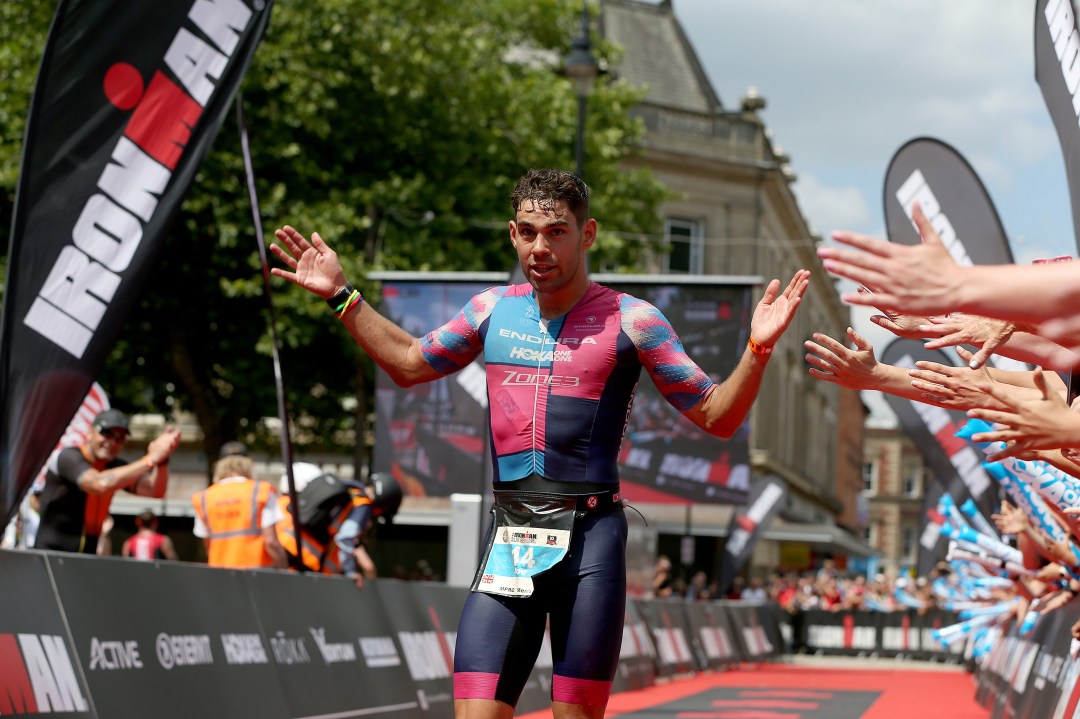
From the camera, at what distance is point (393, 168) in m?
27.2

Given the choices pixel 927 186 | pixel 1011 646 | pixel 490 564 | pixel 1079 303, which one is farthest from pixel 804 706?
pixel 1079 303

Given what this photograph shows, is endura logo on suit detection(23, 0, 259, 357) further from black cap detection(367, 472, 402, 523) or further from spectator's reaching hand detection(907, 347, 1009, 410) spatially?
black cap detection(367, 472, 402, 523)

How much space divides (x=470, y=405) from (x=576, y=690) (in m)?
14.4

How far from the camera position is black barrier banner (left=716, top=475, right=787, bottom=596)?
112 feet

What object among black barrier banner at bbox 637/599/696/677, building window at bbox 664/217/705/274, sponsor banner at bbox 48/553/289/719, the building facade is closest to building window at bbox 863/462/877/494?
the building facade

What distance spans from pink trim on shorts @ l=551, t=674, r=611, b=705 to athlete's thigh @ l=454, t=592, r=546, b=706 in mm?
100

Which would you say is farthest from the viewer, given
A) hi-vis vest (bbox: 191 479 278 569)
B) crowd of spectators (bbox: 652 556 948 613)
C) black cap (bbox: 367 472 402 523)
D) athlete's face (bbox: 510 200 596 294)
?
crowd of spectators (bbox: 652 556 948 613)

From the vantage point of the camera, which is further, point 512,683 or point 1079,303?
point 512,683

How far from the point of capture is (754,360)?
464cm

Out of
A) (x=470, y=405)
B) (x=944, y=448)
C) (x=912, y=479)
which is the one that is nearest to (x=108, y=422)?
(x=470, y=405)

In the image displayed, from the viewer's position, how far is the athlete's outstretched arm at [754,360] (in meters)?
4.59

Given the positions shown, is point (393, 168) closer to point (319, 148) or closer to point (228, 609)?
point (319, 148)

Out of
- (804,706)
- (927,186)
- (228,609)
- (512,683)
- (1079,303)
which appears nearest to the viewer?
(1079,303)

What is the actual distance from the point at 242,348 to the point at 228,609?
18070 mm
